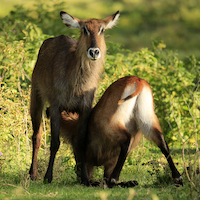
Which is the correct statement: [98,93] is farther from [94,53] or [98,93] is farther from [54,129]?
[94,53]

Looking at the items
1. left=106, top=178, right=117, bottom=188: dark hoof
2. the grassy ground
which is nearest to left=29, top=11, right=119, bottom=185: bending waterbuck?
the grassy ground

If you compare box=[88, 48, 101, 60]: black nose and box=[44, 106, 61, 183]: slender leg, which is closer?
box=[88, 48, 101, 60]: black nose

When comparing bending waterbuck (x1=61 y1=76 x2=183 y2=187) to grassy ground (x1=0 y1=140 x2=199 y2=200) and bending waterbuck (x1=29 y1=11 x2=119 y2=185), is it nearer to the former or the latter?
grassy ground (x1=0 y1=140 x2=199 y2=200)

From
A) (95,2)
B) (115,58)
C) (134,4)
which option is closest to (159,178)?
A: (115,58)

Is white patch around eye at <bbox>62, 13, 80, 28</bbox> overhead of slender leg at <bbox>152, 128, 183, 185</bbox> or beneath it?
overhead

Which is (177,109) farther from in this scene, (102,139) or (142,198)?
(142,198)

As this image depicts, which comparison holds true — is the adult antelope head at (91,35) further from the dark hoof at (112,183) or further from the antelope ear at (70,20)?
the dark hoof at (112,183)

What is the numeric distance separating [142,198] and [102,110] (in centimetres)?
139

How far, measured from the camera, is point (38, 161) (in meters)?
5.64

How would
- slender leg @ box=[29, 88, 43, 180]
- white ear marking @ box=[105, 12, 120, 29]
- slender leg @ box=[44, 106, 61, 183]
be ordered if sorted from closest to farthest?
slender leg @ box=[44, 106, 61, 183] < white ear marking @ box=[105, 12, 120, 29] < slender leg @ box=[29, 88, 43, 180]

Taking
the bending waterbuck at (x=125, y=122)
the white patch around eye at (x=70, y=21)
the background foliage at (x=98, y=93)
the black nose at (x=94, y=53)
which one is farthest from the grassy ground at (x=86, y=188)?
the white patch around eye at (x=70, y=21)

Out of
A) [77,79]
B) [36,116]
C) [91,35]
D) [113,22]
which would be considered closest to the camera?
[91,35]

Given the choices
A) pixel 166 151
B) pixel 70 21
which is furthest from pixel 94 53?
pixel 166 151

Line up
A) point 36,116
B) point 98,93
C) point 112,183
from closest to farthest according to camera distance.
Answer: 1. point 112,183
2. point 36,116
3. point 98,93
